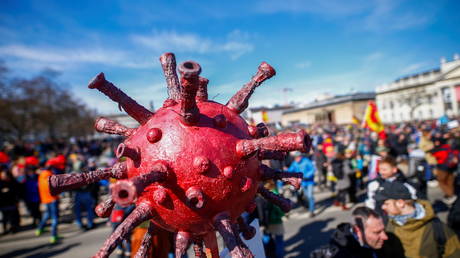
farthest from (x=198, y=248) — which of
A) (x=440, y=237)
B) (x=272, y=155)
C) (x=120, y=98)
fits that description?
(x=440, y=237)

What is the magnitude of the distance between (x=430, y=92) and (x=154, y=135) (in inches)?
2579

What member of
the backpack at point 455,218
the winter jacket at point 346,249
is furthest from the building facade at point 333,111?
the winter jacket at point 346,249

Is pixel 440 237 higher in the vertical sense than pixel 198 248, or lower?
lower

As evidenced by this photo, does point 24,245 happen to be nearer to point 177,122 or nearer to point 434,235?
point 177,122

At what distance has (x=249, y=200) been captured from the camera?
6.07 ft

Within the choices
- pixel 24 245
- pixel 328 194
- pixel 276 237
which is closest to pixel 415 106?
pixel 328 194

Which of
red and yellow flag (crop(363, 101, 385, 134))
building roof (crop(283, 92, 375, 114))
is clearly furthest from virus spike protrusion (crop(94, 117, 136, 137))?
building roof (crop(283, 92, 375, 114))

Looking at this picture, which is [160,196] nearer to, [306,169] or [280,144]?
[280,144]

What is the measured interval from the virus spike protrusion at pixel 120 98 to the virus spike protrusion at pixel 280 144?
27.7 inches

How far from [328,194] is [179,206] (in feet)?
35.5

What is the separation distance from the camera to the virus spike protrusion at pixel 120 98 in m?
1.57

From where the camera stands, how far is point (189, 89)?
4.24 ft

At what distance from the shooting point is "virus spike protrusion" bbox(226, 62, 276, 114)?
74.8 inches

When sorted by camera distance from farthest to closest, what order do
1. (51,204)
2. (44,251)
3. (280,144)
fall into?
(51,204) < (44,251) < (280,144)
